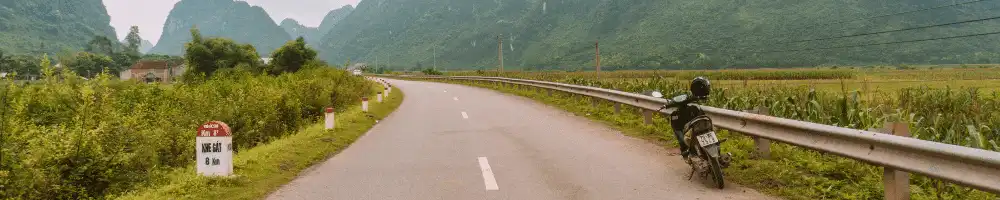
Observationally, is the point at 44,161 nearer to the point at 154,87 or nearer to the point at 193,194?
the point at 193,194

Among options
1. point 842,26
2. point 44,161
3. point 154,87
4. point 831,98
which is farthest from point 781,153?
point 842,26

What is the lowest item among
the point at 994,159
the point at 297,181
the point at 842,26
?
the point at 297,181

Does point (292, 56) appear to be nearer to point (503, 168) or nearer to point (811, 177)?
point (503, 168)

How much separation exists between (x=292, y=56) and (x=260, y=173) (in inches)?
2155

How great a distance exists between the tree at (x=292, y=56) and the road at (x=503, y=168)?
49761 mm

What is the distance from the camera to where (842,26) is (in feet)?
398

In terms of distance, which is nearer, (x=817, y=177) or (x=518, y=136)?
(x=817, y=177)

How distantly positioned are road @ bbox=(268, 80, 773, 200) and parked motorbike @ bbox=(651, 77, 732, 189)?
0.65 ft

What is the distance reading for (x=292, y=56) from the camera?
58.8 meters

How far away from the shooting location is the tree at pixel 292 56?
5859 centimetres

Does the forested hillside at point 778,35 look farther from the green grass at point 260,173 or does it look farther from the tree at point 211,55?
the green grass at point 260,173

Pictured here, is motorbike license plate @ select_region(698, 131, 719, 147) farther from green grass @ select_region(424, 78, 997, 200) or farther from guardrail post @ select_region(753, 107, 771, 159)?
guardrail post @ select_region(753, 107, 771, 159)

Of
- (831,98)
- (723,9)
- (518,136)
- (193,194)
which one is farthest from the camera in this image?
(723,9)

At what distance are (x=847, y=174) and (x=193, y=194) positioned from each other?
659 centimetres
